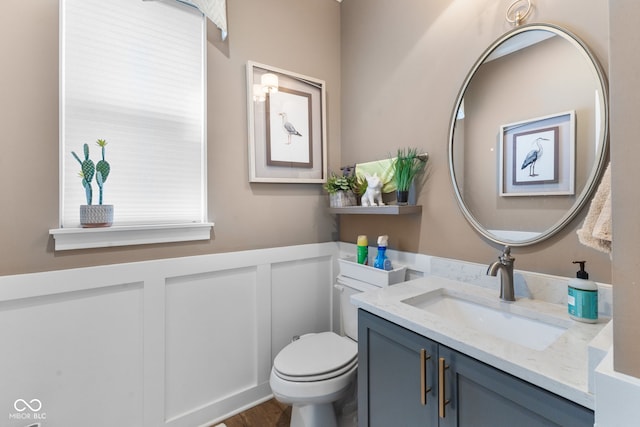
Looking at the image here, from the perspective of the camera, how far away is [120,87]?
135 cm

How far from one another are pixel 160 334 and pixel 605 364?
1563mm

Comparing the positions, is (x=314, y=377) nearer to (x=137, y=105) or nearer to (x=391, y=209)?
(x=391, y=209)

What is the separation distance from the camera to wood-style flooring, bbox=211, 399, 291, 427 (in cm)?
154

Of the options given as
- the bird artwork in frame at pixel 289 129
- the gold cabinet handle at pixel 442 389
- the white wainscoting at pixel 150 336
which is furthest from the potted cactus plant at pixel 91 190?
the gold cabinet handle at pixel 442 389

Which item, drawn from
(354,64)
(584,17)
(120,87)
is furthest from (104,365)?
(584,17)

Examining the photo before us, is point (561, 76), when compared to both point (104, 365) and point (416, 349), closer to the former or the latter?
point (416, 349)

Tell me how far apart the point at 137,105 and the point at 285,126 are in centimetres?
75

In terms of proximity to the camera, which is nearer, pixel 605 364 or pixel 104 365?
pixel 605 364

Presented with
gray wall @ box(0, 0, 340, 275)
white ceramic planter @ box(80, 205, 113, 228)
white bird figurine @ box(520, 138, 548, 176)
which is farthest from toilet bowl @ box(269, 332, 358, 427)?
white bird figurine @ box(520, 138, 548, 176)

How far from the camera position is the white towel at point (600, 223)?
70 centimetres

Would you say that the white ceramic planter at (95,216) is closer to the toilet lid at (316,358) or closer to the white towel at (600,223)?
the toilet lid at (316,358)

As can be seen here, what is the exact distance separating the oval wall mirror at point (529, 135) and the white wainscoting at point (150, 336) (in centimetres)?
105

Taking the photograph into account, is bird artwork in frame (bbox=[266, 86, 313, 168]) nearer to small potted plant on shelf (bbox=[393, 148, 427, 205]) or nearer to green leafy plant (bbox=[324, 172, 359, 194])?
green leafy plant (bbox=[324, 172, 359, 194])

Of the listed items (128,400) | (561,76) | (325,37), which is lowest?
(128,400)
